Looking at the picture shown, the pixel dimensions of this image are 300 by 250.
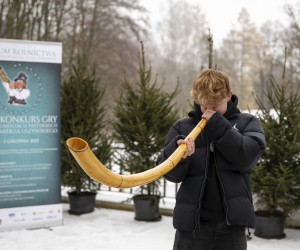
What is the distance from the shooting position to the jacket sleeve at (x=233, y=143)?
1695 mm

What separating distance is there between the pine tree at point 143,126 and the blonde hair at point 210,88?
11.3 ft

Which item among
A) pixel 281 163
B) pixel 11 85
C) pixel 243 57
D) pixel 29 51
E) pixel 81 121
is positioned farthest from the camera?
pixel 243 57

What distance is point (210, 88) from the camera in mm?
1727

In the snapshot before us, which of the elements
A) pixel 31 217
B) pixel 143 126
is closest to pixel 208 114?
pixel 143 126

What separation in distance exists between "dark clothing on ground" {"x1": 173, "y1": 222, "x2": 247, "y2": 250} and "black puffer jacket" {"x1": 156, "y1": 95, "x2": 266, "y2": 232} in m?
0.07

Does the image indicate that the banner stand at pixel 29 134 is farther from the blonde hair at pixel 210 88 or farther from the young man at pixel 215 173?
the blonde hair at pixel 210 88

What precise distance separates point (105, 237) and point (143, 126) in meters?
1.83

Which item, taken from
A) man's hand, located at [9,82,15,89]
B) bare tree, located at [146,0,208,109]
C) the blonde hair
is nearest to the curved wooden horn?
the blonde hair

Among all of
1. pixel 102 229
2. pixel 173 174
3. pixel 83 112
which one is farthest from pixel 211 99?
pixel 83 112

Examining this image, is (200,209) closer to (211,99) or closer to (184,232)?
(184,232)

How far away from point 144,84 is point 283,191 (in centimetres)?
276

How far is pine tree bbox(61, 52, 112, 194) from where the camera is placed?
5812 mm

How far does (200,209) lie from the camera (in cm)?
184

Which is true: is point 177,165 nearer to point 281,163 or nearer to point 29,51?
point 281,163
